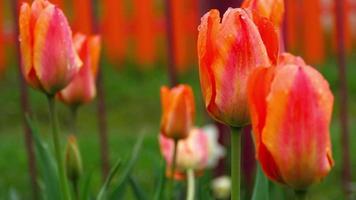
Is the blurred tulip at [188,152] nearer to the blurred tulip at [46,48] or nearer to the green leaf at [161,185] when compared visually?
the green leaf at [161,185]

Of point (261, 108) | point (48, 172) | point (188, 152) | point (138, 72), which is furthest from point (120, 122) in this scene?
point (261, 108)

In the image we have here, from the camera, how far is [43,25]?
1.54 m

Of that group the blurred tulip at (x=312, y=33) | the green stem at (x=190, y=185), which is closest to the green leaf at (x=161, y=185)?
the green stem at (x=190, y=185)

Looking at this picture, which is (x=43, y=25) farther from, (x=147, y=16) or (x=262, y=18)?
(x=147, y=16)

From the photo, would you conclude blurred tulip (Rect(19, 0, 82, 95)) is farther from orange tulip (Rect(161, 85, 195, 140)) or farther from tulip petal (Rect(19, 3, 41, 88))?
orange tulip (Rect(161, 85, 195, 140))

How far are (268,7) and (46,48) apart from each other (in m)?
0.33

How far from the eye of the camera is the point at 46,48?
5.04 feet

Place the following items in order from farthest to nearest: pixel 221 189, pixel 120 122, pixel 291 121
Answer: pixel 120 122
pixel 221 189
pixel 291 121

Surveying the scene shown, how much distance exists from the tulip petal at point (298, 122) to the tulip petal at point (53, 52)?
1.62 feet

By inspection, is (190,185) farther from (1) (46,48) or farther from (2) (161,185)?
(1) (46,48)

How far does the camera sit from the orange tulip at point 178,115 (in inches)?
71.0

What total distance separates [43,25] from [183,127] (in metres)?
0.38

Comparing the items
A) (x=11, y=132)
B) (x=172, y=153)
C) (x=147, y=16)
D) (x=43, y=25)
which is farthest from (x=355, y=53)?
(x=43, y=25)

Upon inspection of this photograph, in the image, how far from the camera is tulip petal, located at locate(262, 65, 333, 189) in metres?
1.09
